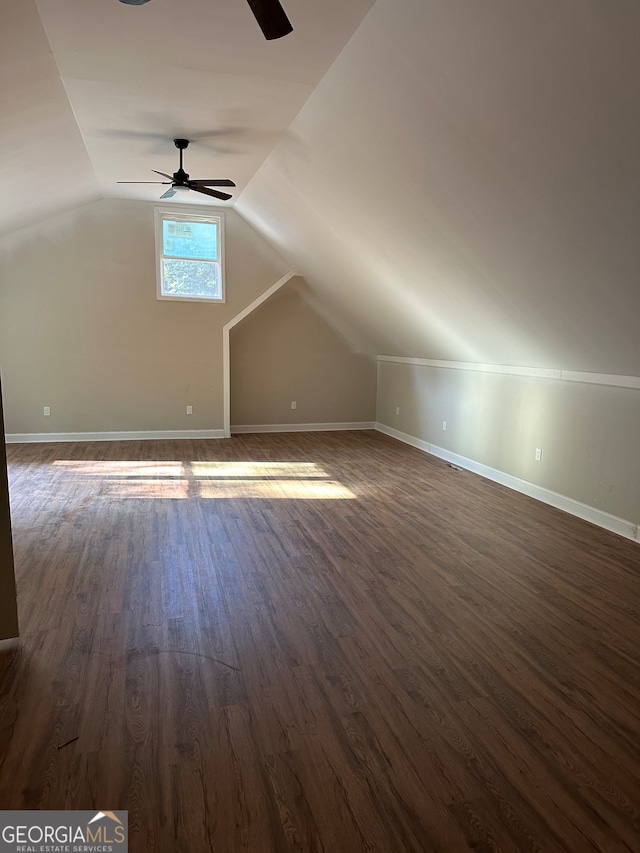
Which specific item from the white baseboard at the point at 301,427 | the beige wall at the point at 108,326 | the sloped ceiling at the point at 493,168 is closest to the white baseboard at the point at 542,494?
the sloped ceiling at the point at 493,168

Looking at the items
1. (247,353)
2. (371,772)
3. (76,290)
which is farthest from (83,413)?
(371,772)

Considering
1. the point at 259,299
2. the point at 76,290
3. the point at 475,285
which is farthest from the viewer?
the point at 259,299

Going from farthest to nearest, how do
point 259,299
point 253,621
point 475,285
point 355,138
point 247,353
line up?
point 247,353 → point 259,299 → point 475,285 → point 355,138 → point 253,621

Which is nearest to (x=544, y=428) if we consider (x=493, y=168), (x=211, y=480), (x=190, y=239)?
(x=493, y=168)

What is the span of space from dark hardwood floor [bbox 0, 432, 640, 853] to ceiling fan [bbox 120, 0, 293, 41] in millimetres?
2656

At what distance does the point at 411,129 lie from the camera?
3152 millimetres

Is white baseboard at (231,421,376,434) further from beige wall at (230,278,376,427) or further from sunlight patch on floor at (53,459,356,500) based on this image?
sunlight patch on floor at (53,459,356,500)

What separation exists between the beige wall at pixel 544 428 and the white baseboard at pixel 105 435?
308 cm

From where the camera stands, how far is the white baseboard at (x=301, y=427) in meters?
8.17

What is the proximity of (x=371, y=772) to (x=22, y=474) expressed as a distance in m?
4.99

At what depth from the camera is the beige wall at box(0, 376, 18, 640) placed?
232cm

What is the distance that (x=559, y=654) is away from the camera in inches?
96.7

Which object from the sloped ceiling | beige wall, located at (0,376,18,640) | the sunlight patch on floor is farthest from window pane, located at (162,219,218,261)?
beige wall, located at (0,376,18,640)

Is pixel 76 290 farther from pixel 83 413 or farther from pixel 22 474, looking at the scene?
pixel 22 474
